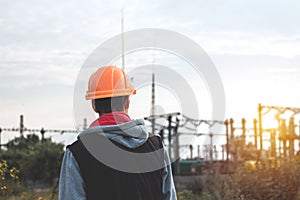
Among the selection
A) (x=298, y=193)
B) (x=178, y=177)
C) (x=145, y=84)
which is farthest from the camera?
(x=178, y=177)

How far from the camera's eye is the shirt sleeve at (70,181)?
3160 mm

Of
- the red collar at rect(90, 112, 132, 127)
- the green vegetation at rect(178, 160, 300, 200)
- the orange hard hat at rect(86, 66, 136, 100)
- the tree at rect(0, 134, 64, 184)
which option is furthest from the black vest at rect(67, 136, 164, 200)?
the tree at rect(0, 134, 64, 184)

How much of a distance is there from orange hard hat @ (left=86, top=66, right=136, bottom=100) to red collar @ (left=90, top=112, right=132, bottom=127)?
0.11 m

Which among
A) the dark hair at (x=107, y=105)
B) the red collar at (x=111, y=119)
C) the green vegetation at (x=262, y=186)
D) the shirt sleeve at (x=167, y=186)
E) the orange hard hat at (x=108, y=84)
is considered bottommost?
the green vegetation at (x=262, y=186)

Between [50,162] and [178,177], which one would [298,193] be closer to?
[178,177]

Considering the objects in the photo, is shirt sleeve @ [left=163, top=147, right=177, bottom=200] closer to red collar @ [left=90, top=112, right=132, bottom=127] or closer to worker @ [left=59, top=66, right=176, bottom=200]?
worker @ [left=59, top=66, right=176, bottom=200]

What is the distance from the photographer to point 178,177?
26.4 m

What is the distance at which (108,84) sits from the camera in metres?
3.31

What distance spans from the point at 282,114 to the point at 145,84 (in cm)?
2754

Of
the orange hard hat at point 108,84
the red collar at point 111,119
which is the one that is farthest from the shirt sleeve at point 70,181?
the orange hard hat at point 108,84

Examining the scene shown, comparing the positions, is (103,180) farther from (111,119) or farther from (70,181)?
(111,119)

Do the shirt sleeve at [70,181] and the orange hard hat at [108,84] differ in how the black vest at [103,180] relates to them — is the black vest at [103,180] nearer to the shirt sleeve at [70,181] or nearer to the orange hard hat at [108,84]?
the shirt sleeve at [70,181]

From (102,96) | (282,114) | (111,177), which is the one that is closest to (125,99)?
(102,96)

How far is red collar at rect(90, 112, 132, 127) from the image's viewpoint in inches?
128
